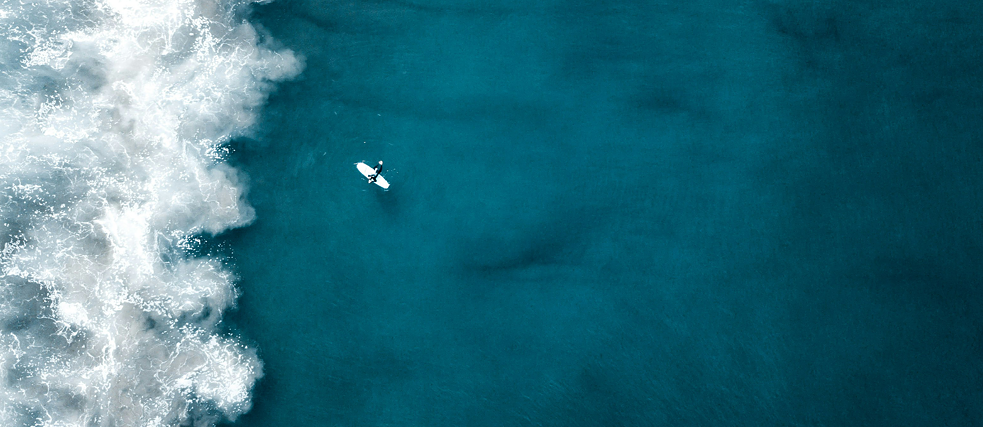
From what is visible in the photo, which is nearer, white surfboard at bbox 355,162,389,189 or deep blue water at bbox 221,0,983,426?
deep blue water at bbox 221,0,983,426

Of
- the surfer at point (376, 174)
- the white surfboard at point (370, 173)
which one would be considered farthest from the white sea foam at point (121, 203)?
the surfer at point (376, 174)

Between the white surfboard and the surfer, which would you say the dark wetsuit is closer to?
the surfer

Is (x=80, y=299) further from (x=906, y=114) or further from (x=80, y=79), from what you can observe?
(x=906, y=114)

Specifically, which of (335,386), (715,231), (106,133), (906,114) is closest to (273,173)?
(106,133)

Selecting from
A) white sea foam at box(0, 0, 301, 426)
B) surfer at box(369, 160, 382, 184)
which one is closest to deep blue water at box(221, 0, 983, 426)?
surfer at box(369, 160, 382, 184)

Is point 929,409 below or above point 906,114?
below

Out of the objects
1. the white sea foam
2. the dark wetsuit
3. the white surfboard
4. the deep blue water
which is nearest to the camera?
the deep blue water

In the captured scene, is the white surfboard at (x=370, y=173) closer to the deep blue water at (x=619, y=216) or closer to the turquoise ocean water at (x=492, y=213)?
the turquoise ocean water at (x=492, y=213)
